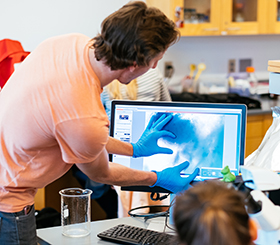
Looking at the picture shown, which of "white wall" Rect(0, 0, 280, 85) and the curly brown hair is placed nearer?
the curly brown hair

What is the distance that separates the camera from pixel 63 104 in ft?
3.40

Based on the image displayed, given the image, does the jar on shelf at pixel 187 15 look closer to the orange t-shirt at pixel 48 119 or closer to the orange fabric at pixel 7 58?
the orange fabric at pixel 7 58

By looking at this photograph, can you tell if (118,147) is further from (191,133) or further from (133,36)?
(133,36)

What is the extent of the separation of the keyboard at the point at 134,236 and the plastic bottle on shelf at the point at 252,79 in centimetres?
269

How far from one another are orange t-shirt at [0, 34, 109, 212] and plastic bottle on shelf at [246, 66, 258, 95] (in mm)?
2863

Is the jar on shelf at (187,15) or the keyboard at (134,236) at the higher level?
the jar on shelf at (187,15)

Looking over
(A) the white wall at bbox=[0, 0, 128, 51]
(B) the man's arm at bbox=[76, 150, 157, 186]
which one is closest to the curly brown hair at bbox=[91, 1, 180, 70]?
(B) the man's arm at bbox=[76, 150, 157, 186]

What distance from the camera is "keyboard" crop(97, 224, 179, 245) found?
1.28m

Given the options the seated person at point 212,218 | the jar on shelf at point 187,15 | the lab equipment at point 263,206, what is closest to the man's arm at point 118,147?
the lab equipment at point 263,206

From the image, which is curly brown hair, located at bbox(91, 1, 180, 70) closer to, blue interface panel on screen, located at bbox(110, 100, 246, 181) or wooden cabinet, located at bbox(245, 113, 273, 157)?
blue interface panel on screen, located at bbox(110, 100, 246, 181)

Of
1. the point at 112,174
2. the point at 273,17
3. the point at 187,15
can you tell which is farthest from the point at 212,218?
the point at 273,17

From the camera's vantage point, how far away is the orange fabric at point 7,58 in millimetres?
2336

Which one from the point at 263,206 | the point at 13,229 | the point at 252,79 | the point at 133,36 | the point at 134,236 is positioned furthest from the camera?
the point at 252,79

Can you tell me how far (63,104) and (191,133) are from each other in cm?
54
